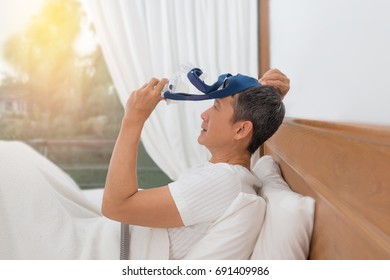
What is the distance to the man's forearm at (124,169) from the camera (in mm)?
1104

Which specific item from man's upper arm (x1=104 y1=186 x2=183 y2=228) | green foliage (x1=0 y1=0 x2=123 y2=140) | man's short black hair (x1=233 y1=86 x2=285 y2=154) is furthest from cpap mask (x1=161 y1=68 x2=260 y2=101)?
green foliage (x1=0 y1=0 x2=123 y2=140)

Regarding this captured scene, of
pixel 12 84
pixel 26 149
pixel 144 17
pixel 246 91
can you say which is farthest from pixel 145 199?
pixel 12 84

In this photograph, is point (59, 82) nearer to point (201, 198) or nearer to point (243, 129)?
point (243, 129)

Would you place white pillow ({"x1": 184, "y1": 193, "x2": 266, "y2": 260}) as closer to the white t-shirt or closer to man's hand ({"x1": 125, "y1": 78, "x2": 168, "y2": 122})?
the white t-shirt

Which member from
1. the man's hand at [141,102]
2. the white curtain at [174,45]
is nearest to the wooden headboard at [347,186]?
the man's hand at [141,102]

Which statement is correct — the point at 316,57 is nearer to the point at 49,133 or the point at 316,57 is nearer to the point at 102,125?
the point at 102,125

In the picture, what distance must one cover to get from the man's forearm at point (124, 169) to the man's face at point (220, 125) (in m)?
0.24

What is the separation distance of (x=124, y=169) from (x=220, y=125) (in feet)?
1.09

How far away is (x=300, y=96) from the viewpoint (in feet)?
5.42

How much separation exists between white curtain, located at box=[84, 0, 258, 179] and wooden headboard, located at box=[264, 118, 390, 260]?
1652 millimetres

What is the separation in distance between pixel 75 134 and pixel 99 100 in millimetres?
317

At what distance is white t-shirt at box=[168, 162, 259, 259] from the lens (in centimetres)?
111

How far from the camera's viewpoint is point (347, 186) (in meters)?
0.75

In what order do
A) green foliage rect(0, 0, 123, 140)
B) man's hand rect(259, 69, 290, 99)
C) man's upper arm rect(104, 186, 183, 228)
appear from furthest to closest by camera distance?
1. green foliage rect(0, 0, 123, 140)
2. man's hand rect(259, 69, 290, 99)
3. man's upper arm rect(104, 186, 183, 228)
